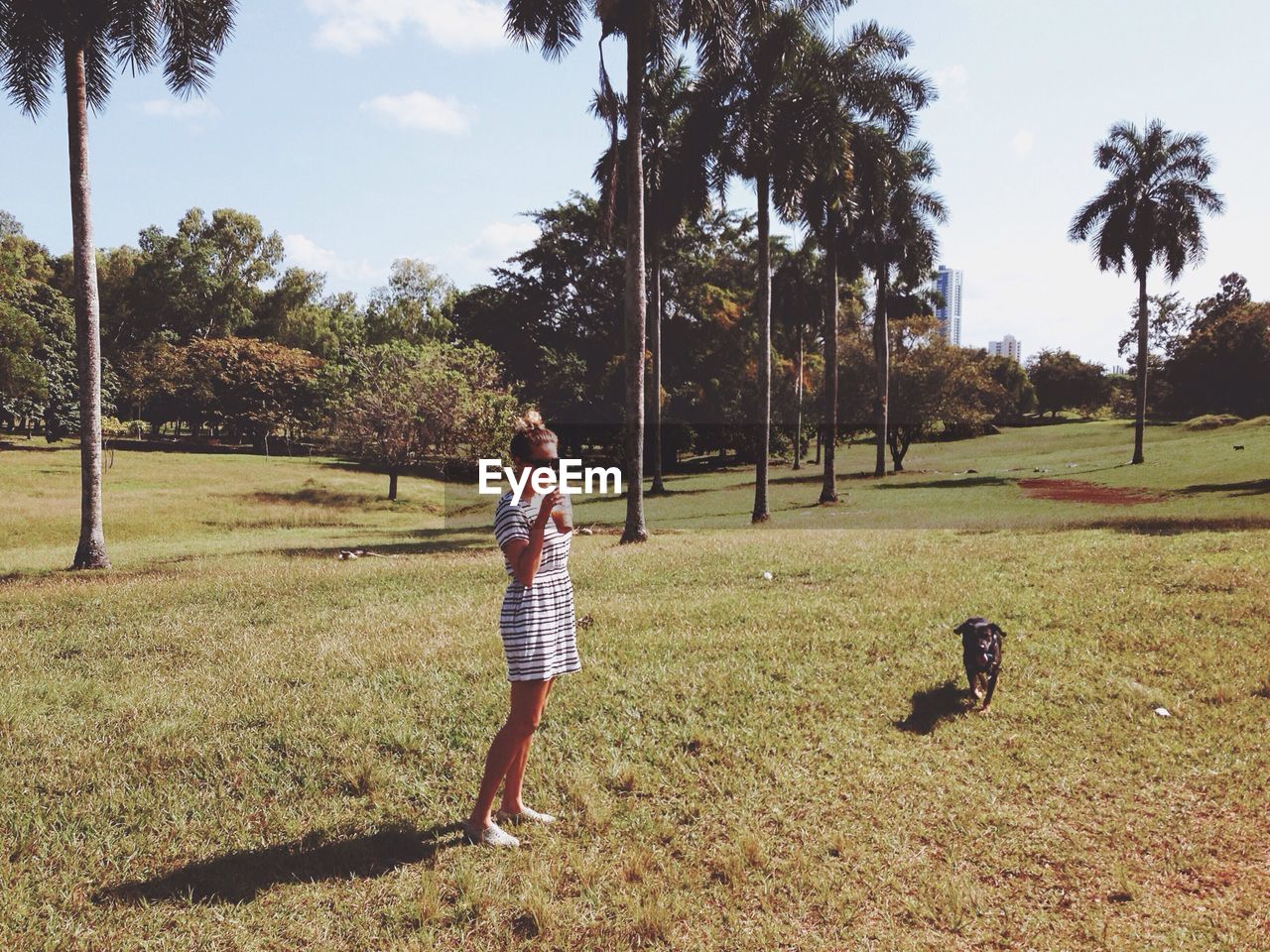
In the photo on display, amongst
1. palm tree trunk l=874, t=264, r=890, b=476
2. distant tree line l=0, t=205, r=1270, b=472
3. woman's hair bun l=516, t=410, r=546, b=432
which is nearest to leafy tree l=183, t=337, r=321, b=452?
distant tree line l=0, t=205, r=1270, b=472

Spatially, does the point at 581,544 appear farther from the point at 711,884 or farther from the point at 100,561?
the point at 711,884

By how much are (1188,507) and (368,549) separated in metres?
24.0

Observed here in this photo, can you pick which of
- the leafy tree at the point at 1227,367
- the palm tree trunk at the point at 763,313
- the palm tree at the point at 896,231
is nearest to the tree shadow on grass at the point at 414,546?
the palm tree trunk at the point at 763,313

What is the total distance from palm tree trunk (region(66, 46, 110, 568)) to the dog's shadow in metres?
17.7

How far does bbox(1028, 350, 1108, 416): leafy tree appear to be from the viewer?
91.0m

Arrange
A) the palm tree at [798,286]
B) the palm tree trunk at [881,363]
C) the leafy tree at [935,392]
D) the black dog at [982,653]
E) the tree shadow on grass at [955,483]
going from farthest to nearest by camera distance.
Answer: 1. the palm tree at [798,286]
2. the leafy tree at [935,392]
3. the palm tree trunk at [881,363]
4. the tree shadow on grass at [955,483]
5. the black dog at [982,653]

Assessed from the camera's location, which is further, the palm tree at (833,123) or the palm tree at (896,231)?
the palm tree at (896,231)

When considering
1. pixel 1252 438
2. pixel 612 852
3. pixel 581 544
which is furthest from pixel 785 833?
pixel 1252 438

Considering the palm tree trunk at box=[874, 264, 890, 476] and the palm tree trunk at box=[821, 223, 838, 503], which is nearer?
the palm tree trunk at box=[821, 223, 838, 503]

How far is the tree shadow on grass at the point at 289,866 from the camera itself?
14.9 feet

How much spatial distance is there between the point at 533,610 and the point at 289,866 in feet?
6.91

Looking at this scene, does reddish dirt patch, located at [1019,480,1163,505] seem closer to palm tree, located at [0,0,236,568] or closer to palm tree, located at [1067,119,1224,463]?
palm tree, located at [1067,119,1224,463]

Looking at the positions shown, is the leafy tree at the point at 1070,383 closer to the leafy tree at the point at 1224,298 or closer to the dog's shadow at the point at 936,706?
the leafy tree at the point at 1224,298

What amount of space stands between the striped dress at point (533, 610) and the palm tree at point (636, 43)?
15.0 m
